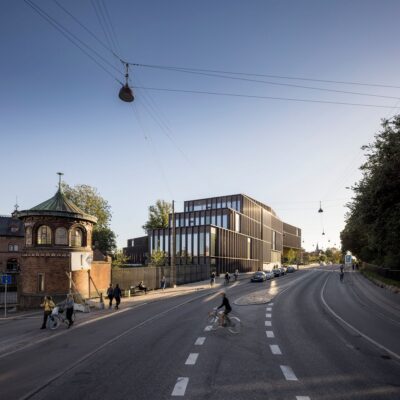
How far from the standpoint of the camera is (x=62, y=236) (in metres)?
30.5

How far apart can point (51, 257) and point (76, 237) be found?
258 centimetres

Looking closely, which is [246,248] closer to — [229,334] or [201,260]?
[201,260]

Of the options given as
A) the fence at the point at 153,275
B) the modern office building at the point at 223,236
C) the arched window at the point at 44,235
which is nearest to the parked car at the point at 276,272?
the modern office building at the point at 223,236

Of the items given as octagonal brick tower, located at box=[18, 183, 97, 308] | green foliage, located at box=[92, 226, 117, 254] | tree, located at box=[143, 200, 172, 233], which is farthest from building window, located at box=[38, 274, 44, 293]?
tree, located at box=[143, 200, 172, 233]

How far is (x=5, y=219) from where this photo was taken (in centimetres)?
6900

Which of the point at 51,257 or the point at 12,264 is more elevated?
the point at 51,257

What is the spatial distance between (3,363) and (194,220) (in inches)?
2920

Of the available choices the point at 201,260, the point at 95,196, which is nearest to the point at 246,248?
the point at 201,260

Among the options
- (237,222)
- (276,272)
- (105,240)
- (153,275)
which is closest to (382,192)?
(153,275)

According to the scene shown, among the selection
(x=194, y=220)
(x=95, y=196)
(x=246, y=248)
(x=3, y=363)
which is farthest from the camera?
(x=246, y=248)

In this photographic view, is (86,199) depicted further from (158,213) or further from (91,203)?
(158,213)

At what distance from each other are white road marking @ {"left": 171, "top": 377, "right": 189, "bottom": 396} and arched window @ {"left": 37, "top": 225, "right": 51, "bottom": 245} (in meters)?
23.6

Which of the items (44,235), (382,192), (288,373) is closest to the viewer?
(288,373)

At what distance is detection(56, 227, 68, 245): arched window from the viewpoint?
1194 inches
